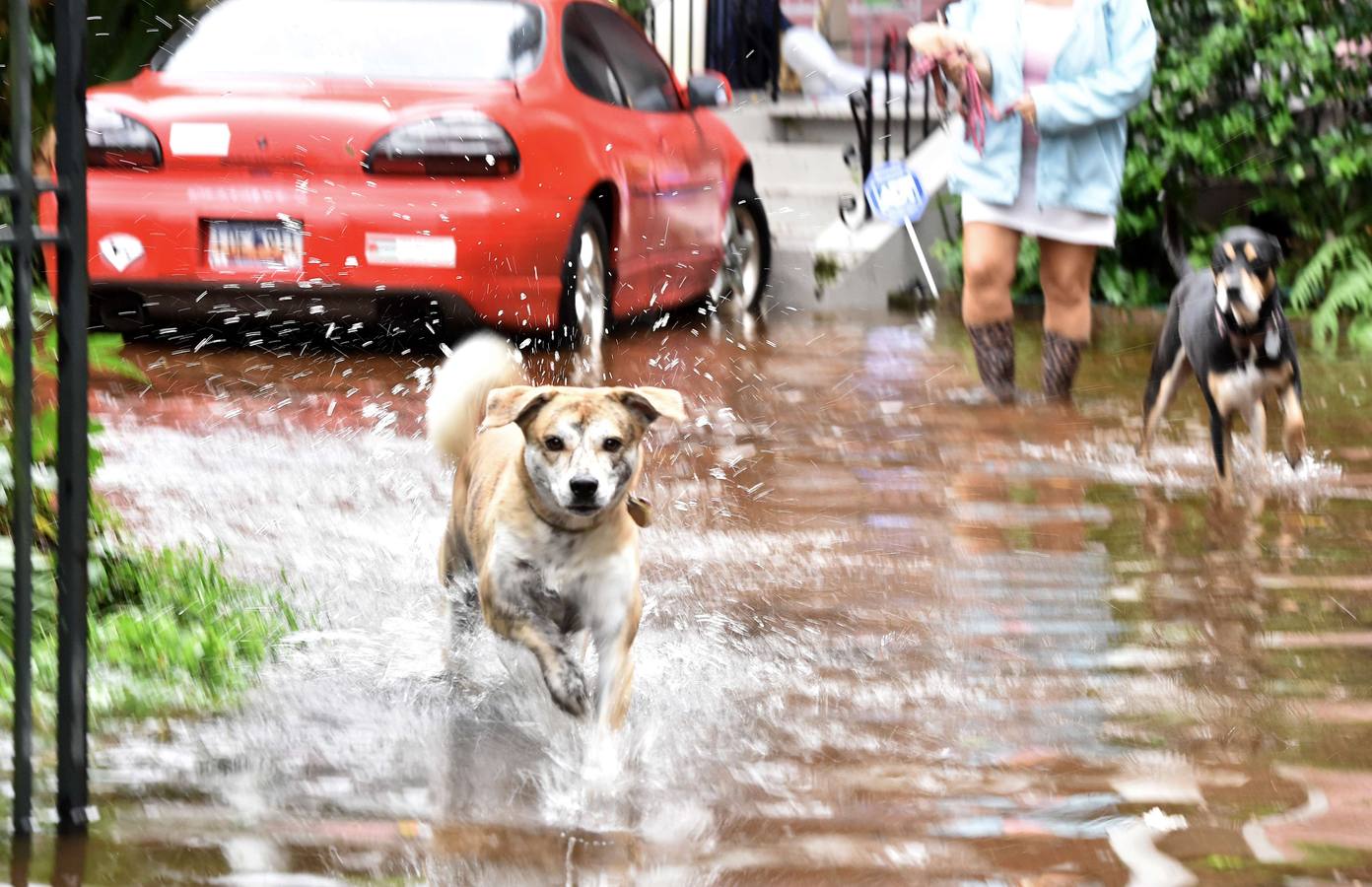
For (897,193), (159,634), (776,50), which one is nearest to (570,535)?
(159,634)

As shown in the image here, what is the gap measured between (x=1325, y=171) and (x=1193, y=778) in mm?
9527

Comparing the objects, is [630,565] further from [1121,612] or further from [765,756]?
[1121,612]

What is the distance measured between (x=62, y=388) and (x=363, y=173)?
6063 millimetres

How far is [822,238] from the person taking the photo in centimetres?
1411

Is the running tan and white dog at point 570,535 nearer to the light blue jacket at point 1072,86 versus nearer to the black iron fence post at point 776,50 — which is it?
the light blue jacket at point 1072,86

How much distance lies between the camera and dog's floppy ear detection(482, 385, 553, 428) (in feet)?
15.3

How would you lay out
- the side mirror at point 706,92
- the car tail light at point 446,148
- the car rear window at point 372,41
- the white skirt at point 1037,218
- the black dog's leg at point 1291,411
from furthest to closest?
the side mirror at point 706,92 → the car rear window at point 372,41 → the car tail light at point 446,148 → the white skirt at point 1037,218 → the black dog's leg at point 1291,411

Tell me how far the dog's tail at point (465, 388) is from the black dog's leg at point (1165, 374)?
3.67 meters

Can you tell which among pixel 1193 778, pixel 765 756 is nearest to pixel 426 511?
pixel 765 756

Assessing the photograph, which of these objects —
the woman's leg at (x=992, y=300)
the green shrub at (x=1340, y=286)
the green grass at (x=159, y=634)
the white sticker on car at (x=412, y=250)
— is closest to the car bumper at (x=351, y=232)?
the white sticker on car at (x=412, y=250)

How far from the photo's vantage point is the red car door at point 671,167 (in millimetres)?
11445

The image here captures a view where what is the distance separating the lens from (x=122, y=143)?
9.80 meters

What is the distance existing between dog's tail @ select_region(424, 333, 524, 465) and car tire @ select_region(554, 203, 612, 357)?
469 centimetres

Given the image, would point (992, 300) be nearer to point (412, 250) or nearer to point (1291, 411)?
point (1291, 411)
